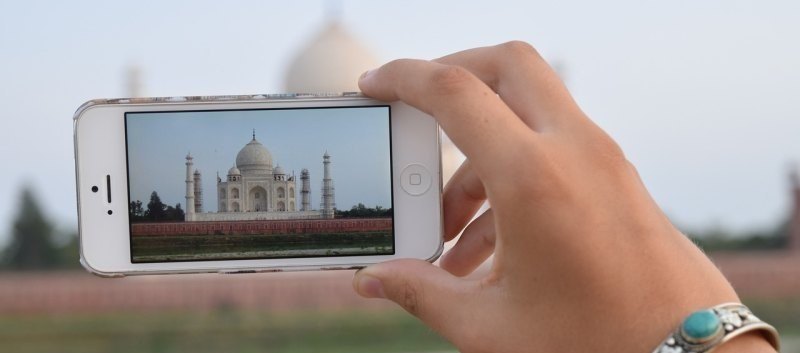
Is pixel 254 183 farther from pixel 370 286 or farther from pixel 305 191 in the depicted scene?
pixel 370 286

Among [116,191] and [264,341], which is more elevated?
[116,191]

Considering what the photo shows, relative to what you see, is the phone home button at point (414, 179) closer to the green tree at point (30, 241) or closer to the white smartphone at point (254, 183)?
the white smartphone at point (254, 183)

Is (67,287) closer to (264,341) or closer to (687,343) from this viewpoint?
(264,341)

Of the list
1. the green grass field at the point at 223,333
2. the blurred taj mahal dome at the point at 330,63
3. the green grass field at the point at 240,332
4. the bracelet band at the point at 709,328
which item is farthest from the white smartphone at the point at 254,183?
the blurred taj mahal dome at the point at 330,63

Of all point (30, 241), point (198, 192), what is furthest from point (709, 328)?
point (30, 241)

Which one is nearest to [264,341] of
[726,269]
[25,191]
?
[726,269]

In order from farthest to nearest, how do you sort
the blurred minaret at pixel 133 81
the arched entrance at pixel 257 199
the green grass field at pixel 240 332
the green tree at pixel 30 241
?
the green tree at pixel 30 241, the blurred minaret at pixel 133 81, the green grass field at pixel 240 332, the arched entrance at pixel 257 199
